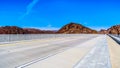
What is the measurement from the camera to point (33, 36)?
5084cm

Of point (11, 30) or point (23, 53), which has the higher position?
point (11, 30)

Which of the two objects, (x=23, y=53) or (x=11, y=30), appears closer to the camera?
(x=23, y=53)

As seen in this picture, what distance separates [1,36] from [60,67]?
92.0 ft

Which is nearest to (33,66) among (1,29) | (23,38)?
(23,38)

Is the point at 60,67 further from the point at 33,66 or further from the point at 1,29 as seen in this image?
the point at 1,29

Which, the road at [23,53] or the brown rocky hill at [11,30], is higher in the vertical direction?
the brown rocky hill at [11,30]

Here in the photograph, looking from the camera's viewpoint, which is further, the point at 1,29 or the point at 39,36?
the point at 1,29

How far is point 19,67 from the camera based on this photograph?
9.93m

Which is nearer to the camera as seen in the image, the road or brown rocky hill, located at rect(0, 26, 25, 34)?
the road

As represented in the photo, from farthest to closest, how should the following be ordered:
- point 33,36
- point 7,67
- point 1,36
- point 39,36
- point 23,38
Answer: point 39,36
point 33,36
point 23,38
point 1,36
point 7,67

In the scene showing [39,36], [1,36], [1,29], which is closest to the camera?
[1,36]

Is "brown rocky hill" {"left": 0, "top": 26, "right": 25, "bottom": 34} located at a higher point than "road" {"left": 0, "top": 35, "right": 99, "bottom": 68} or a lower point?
higher

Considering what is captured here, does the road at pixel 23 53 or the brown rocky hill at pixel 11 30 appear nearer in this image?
the road at pixel 23 53

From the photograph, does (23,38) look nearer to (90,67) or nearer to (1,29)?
(90,67)
